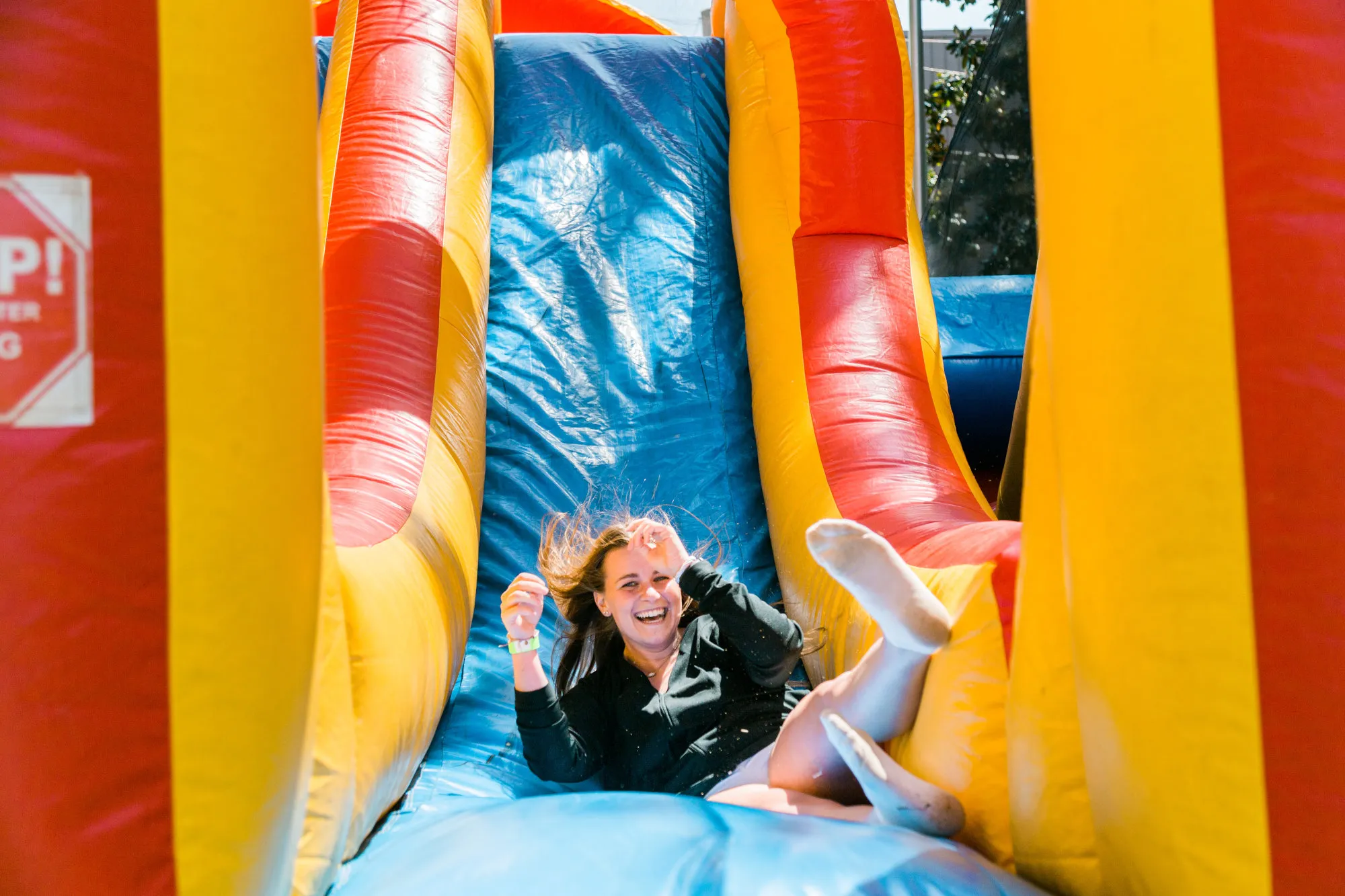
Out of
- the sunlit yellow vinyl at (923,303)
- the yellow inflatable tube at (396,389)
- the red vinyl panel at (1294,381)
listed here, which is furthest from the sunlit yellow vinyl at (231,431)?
the sunlit yellow vinyl at (923,303)

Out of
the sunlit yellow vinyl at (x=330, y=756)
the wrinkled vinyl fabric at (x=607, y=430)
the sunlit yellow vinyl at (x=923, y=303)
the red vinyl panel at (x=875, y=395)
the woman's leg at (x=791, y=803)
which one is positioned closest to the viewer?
the wrinkled vinyl fabric at (x=607, y=430)

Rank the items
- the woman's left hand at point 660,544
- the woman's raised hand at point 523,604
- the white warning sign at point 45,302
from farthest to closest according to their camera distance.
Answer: the woman's left hand at point 660,544, the woman's raised hand at point 523,604, the white warning sign at point 45,302

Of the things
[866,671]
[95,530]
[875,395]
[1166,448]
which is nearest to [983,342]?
[875,395]

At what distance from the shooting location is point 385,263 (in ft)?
6.79

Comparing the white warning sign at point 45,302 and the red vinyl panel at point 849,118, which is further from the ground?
the red vinyl panel at point 849,118

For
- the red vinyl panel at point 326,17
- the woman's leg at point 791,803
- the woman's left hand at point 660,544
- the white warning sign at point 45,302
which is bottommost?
the woman's leg at point 791,803

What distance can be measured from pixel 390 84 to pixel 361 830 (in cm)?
162

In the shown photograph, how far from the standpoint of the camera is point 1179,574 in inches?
33.0

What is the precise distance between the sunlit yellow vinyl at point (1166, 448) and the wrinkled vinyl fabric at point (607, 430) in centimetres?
21

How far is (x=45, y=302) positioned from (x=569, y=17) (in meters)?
3.50

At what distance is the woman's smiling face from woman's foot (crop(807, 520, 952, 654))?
45 cm

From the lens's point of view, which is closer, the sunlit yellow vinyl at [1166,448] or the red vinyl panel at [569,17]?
the sunlit yellow vinyl at [1166,448]

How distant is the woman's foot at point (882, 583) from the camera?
1114 millimetres

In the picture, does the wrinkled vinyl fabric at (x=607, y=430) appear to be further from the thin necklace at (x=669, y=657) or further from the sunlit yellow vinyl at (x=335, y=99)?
the sunlit yellow vinyl at (x=335, y=99)
